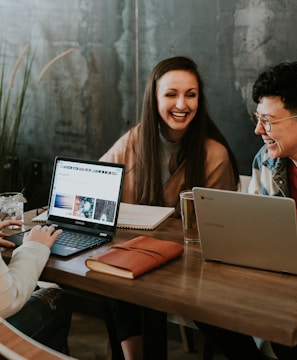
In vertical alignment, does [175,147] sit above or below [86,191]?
above

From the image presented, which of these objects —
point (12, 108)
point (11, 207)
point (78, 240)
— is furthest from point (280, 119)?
point (12, 108)

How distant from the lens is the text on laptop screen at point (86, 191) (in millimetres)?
2080

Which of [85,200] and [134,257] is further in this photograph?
[85,200]

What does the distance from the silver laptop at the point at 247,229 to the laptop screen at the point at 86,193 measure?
15.3 inches

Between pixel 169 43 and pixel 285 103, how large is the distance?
118 cm

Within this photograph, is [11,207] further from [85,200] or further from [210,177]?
[210,177]

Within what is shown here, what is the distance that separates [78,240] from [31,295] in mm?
223

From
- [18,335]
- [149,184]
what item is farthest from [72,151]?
[18,335]

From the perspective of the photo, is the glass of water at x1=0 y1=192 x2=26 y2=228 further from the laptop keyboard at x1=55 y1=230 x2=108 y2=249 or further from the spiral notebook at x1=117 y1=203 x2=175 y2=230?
the spiral notebook at x1=117 y1=203 x2=175 y2=230

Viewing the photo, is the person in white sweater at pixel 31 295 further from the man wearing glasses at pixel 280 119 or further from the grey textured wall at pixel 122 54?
the grey textured wall at pixel 122 54

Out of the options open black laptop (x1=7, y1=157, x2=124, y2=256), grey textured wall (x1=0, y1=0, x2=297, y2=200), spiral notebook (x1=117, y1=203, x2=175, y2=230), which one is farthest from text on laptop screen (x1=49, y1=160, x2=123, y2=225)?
grey textured wall (x1=0, y1=0, x2=297, y2=200)

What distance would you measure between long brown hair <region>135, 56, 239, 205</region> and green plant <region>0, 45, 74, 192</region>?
997 millimetres

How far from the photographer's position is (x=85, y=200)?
212 cm

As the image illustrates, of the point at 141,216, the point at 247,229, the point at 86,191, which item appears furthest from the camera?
the point at 141,216
